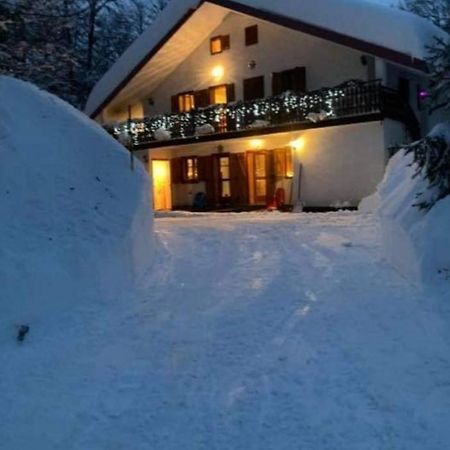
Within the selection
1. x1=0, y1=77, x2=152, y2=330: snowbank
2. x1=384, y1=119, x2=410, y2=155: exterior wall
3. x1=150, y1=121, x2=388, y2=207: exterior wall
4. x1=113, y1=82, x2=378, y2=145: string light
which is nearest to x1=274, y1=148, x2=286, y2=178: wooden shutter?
x1=150, y1=121, x2=388, y2=207: exterior wall

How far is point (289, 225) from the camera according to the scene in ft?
46.9

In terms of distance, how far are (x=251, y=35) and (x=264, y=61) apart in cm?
129

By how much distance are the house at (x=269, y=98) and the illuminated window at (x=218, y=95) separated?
44 millimetres

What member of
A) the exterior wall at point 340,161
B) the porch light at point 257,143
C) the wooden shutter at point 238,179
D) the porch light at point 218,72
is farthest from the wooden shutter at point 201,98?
the exterior wall at point 340,161

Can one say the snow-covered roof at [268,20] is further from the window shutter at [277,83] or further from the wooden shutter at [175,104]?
the window shutter at [277,83]

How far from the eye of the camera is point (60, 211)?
8492mm

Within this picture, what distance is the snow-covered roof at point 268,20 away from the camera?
18953mm

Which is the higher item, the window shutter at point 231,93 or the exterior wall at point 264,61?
the exterior wall at point 264,61

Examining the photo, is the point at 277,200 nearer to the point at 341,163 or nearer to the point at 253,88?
the point at 341,163

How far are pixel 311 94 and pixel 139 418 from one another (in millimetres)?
17436

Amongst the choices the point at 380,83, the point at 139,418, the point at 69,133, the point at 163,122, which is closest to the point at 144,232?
the point at 69,133

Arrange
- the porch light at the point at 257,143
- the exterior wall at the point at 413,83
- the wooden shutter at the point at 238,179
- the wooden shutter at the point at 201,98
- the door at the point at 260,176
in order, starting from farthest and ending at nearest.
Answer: the wooden shutter at the point at 201,98, the wooden shutter at the point at 238,179, the porch light at the point at 257,143, the door at the point at 260,176, the exterior wall at the point at 413,83

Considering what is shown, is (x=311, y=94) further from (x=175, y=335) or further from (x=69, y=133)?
(x=175, y=335)

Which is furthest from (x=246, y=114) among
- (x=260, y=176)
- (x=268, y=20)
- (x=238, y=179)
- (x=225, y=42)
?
(x=225, y=42)
